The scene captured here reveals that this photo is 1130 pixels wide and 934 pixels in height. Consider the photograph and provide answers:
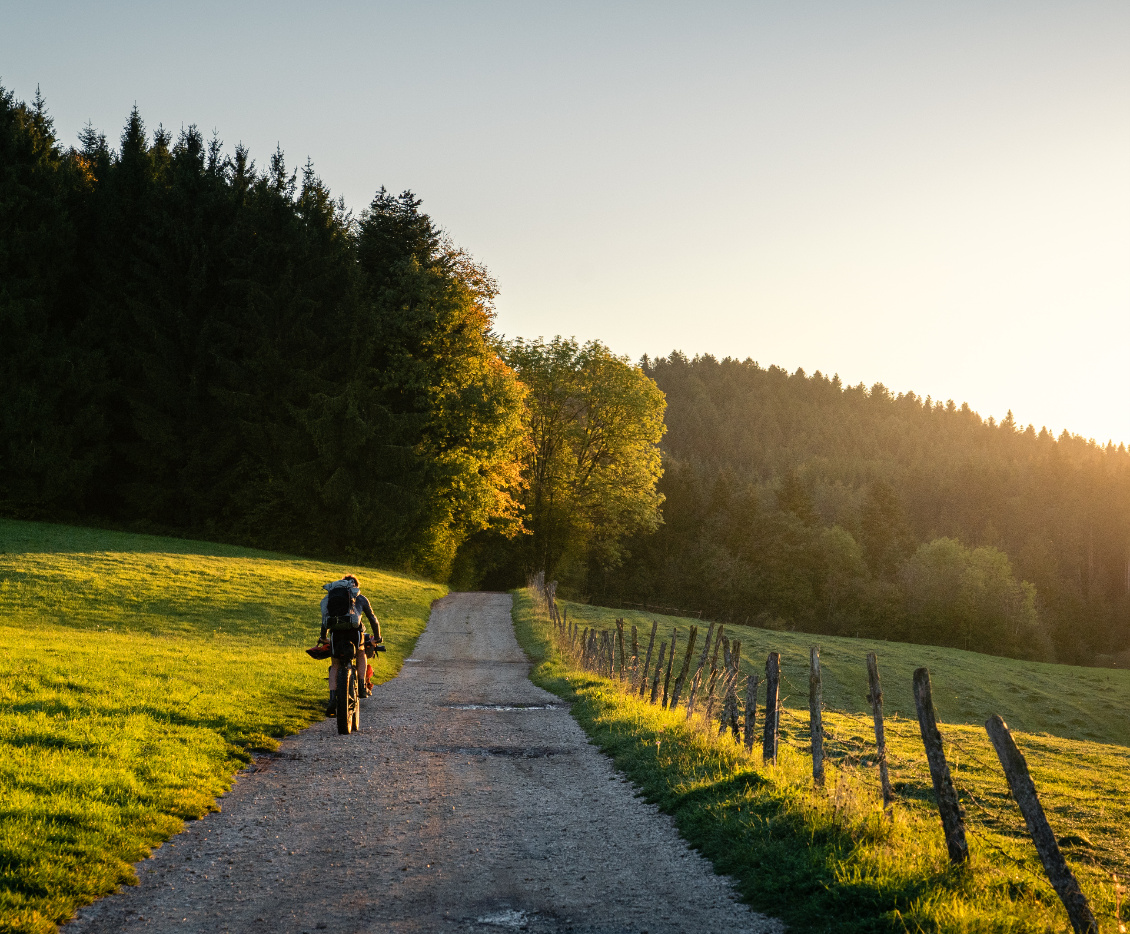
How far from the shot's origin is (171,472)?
48.1 m

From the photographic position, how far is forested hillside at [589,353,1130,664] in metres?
82.4

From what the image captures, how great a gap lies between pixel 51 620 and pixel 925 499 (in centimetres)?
12492

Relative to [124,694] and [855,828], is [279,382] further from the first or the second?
[855,828]

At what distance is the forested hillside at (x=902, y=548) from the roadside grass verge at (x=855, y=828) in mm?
56499

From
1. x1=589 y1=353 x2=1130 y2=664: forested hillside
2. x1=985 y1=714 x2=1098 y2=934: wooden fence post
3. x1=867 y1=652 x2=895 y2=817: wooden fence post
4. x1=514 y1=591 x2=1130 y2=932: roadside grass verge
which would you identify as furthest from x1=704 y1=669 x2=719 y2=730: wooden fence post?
A: x1=589 y1=353 x2=1130 y2=664: forested hillside

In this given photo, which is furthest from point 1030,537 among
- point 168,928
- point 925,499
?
point 168,928

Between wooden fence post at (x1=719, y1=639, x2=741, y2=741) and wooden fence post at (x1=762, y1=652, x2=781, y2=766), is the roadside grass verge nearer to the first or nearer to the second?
wooden fence post at (x1=762, y1=652, x2=781, y2=766)

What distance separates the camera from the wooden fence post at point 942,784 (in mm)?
6117

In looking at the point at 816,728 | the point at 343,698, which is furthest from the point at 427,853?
the point at 343,698

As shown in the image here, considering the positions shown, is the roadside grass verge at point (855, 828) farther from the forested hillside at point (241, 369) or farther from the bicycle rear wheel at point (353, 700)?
the forested hillside at point (241, 369)

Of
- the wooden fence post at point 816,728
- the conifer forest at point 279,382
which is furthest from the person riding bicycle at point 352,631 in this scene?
the conifer forest at point 279,382

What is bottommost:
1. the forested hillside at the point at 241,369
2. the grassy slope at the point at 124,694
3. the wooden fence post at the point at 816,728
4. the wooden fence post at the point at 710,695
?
the grassy slope at the point at 124,694

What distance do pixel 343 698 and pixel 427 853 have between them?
5533 millimetres

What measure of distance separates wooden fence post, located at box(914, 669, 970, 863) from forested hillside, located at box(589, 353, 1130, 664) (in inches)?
2542
